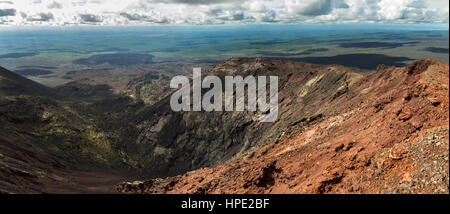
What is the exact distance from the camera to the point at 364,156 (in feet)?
41.3

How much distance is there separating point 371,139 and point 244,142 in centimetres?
2465

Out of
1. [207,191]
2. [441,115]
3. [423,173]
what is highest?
[441,115]

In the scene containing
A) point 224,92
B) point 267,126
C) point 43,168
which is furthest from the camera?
point 224,92

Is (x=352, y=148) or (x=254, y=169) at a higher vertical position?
(x=352, y=148)

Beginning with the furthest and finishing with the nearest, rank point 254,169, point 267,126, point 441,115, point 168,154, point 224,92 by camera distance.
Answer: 1. point 224,92
2. point 168,154
3. point 267,126
4. point 254,169
5. point 441,115

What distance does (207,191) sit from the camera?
16734 millimetres

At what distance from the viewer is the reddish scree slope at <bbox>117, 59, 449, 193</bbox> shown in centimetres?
1066

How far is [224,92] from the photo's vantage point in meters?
52.2

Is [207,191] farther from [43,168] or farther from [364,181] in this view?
[43,168]

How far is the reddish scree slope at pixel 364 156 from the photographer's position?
35.0ft

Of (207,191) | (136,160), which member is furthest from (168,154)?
(207,191)

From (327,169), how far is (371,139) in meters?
3.30

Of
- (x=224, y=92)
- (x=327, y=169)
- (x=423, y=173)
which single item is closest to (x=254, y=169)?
(x=327, y=169)

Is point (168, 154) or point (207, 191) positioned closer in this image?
point (207, 191)
